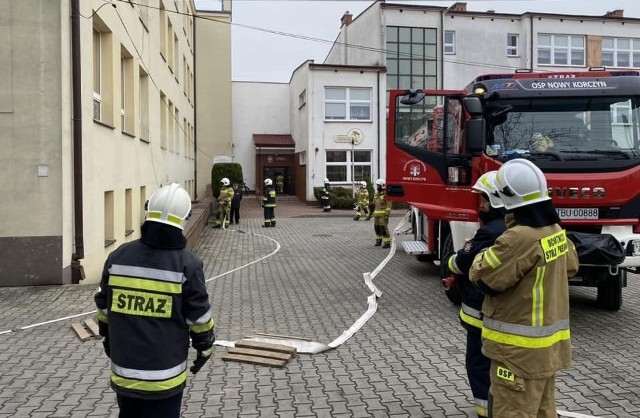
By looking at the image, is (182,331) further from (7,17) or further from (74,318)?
(7,17)

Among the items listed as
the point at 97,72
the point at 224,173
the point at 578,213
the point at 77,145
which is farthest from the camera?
the point at 224,173

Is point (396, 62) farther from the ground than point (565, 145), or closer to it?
farther from the ground

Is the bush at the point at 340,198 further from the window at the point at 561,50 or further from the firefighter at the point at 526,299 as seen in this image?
the firefighter at the point at 526,299

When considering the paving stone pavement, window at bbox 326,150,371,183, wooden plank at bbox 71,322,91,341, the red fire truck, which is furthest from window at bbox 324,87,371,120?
wooden plank at bbox 71,322,91,341

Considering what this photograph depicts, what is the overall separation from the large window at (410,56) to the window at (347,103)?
3.60 meters

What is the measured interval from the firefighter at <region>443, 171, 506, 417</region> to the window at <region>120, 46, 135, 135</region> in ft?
36.5

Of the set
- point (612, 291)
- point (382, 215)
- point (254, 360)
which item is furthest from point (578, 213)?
point (382, 215)

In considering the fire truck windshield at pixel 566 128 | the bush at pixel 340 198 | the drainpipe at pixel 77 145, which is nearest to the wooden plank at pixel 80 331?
the drainpipe at pixel 77 145

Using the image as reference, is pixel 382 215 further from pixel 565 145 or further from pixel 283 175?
pixel 283 175

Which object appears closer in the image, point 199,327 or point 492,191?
point 199,327

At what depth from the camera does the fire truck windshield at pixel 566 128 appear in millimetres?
7047

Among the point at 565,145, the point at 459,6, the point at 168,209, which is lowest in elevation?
the point at 168,209

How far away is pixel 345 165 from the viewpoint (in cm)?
3186

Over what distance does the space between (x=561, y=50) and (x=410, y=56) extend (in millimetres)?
10418
